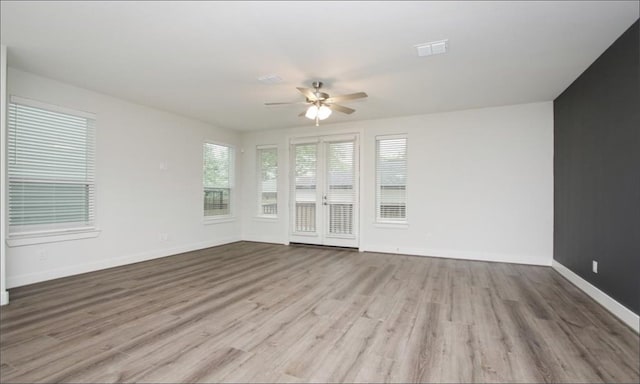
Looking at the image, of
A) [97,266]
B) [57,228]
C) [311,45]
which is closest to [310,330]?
[311,45]

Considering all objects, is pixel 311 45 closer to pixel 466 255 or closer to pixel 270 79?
pixel 270 79

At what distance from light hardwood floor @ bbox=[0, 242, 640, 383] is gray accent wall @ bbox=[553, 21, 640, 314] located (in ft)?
1.26

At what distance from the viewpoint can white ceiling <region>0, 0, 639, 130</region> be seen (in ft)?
8.33

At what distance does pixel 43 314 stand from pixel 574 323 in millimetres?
4829

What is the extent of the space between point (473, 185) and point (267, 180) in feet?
14.2

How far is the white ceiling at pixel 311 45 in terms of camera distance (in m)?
2.54

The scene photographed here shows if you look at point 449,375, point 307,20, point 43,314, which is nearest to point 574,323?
point 449,375

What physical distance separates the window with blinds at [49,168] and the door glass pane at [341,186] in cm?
412

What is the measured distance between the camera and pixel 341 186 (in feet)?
21.5

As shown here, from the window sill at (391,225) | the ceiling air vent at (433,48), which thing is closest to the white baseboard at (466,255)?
the window sill at (391,225)

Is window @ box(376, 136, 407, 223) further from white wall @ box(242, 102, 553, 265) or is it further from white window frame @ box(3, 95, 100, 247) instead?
white window frame @ box(3, 95, 100, 247)

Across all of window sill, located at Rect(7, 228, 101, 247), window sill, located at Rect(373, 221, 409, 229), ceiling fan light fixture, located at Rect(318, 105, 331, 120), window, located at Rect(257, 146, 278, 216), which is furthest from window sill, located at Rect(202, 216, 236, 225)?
ceiling fan light fixture, located at Rect(318, 105, 331, 120)

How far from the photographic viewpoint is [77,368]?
2.03m

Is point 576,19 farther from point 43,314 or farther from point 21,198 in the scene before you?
point 21,198
